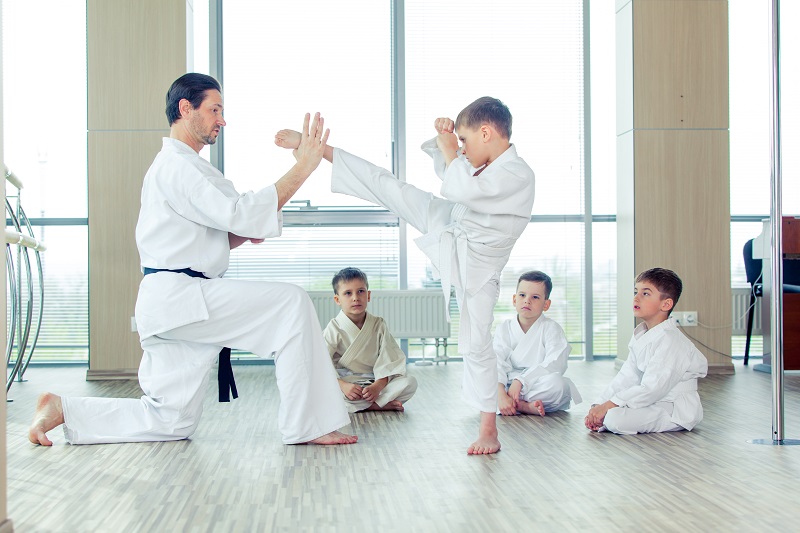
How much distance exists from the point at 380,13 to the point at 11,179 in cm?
262

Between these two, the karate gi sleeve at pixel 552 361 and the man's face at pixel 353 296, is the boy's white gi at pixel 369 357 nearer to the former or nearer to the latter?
the man's face at pixel 353 296

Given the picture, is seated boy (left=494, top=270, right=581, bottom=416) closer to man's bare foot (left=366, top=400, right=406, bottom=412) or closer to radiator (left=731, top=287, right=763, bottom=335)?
man's bare foot (left=366, top=400, right=406, bottom=412)

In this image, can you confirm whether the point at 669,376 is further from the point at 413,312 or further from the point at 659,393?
the point at 413,312

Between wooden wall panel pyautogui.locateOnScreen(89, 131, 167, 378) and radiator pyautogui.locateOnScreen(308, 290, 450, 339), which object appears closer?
wooden wall panel pyautogui.locateOnScreen(89, 131, 167, 378)

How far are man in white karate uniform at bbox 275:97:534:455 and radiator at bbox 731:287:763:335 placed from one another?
3.13 metres

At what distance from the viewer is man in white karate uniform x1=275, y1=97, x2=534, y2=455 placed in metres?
2.59

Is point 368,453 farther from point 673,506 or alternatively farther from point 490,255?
point 673,506

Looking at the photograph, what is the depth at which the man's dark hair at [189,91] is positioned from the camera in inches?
113

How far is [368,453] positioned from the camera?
2562 mm

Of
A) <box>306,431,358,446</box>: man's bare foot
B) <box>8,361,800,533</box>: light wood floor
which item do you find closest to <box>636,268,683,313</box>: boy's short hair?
<box>8,361,800,533</box>: light wood floor

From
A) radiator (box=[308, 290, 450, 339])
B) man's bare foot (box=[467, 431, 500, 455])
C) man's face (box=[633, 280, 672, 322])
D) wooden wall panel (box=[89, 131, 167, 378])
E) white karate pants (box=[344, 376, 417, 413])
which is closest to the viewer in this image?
man's bare foot (box=[467, 431, 500, 455])

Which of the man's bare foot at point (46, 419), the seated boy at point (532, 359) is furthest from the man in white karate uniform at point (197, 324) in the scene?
the seated boy at point (532, 359)

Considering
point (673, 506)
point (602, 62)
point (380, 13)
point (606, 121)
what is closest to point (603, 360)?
point (606, 121)

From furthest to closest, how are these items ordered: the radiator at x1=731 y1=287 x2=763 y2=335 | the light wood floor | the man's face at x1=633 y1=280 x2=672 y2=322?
the radiator at x1=731 y1=287 x2=763 y2=335, the man's face at x1=633 y1=280 x2=672 y2=322, the light wood floor
